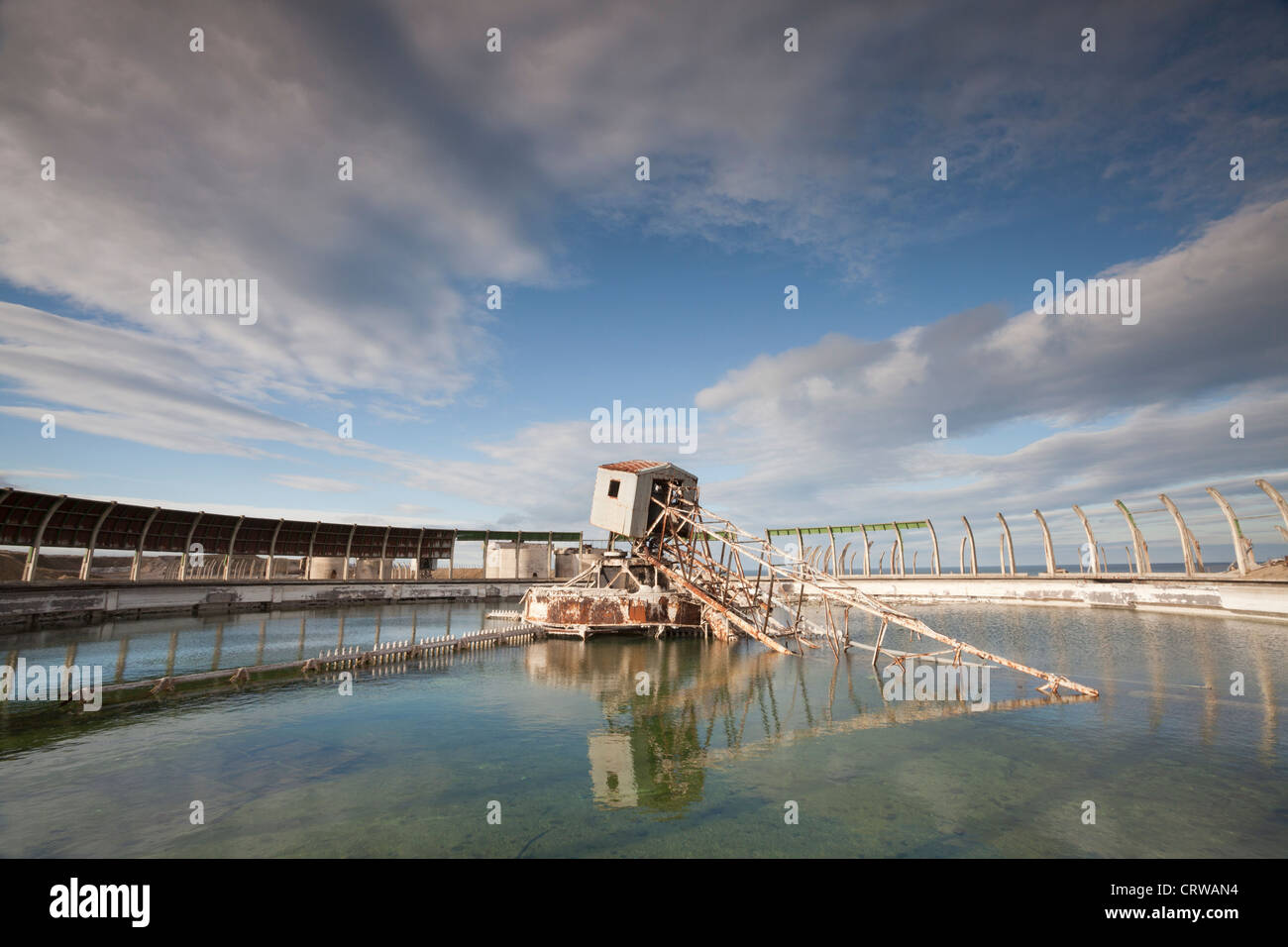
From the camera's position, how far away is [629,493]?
1507 inches

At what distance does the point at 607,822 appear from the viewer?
9.61 m

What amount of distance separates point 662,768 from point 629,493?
26457mm

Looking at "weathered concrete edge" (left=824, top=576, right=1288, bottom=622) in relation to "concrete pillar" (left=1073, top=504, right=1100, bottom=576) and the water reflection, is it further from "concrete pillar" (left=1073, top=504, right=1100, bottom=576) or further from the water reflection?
the water reflection

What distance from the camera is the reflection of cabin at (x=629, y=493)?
38156 mm

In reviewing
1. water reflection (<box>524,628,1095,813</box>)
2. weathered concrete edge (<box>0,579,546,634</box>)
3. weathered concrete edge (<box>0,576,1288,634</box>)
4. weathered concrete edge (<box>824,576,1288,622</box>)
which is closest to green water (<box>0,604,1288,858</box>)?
water reflection (<box>524,628,1095,813</box>)

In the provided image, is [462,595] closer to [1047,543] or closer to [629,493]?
[629,493]
